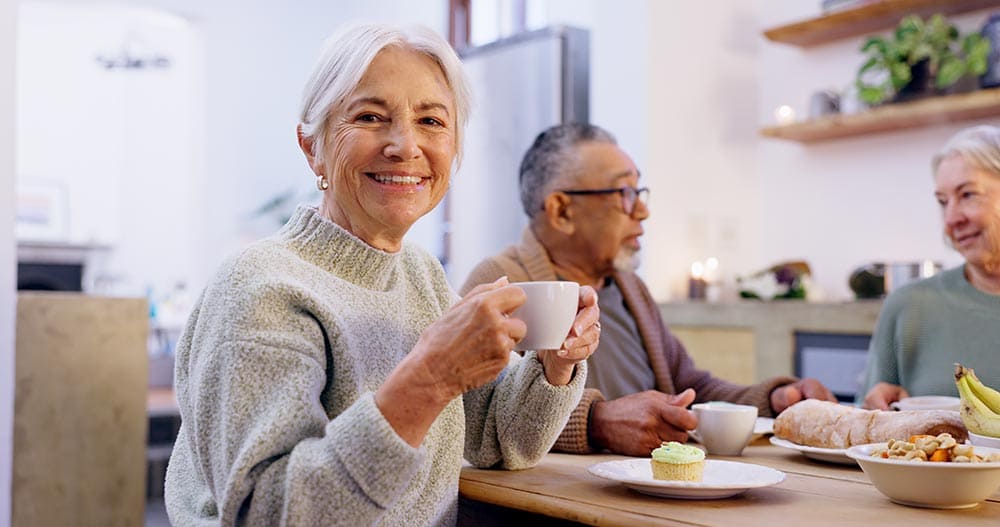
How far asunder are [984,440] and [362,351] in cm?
81

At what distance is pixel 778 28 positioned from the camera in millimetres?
4219

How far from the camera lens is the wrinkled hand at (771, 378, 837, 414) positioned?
5.83 ft

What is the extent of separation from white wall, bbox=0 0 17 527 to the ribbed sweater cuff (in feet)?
5.16

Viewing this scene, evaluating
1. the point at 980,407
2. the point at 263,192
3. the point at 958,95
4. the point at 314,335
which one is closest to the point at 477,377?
the point at 314,335

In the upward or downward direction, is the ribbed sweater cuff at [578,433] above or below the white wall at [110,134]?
below

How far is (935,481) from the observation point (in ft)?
3.62

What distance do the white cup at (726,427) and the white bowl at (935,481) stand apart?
335 mm

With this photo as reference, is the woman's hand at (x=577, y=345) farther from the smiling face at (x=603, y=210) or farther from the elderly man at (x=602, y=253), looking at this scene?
the smiling face at (x=603, y=210)

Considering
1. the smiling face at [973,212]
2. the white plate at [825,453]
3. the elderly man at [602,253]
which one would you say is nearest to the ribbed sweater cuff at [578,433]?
the white plate at [825,453]

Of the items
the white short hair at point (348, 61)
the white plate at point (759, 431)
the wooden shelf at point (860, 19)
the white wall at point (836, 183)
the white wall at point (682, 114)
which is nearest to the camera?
the white short hair at point (348, 61)

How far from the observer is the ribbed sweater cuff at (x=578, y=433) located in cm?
155

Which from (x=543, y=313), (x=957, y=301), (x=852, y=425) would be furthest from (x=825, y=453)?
(x=957, y=301)

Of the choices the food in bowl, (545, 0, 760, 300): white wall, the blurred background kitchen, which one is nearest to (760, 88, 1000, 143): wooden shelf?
the blurred background kitchen

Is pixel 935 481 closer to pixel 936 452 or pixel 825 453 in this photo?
pixel 936 452
